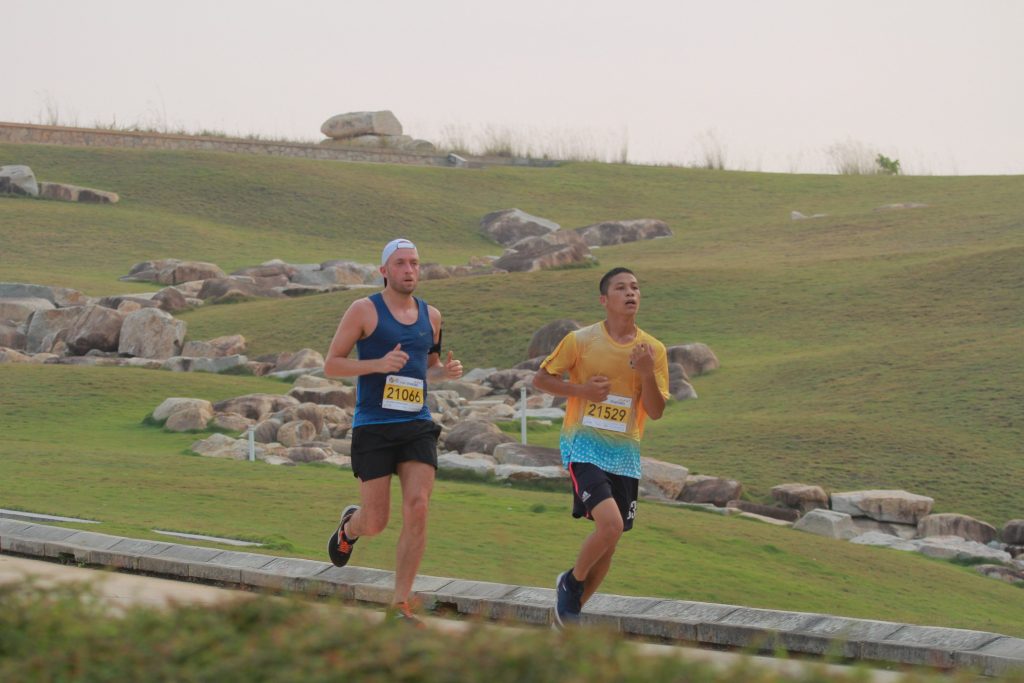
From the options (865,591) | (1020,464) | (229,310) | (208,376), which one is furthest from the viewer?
(229,310)

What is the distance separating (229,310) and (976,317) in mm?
17479

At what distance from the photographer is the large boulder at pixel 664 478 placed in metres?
18.9

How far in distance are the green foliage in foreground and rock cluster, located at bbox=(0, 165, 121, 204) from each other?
52.1 meters

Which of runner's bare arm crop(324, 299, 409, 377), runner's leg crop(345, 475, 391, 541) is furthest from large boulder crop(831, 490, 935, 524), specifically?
runner's bare arm crop(324, 299, 409, 377)

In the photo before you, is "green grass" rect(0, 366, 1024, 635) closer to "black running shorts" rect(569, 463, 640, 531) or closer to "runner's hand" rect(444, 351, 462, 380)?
"runner's hand" rect(444, 351, 462, 380)

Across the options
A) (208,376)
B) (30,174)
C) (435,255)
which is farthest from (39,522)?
(30,174)

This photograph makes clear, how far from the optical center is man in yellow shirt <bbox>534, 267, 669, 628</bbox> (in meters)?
8.26

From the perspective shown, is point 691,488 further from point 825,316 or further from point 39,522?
point 825,316

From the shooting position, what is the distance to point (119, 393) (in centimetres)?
2550

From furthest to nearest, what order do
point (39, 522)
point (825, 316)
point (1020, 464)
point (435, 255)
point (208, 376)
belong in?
point (435, 255), point (825, 316), point (208, 376), point (1020, 464), point (39, 522)

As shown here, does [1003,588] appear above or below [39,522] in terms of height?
below

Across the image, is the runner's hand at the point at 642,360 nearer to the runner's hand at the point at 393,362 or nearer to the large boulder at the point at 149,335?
the runner's hand at the point at 393,362

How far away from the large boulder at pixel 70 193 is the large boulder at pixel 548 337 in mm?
30057

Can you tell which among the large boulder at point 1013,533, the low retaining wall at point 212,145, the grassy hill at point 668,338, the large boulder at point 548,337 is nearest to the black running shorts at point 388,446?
the grassy hill at point 668,338
